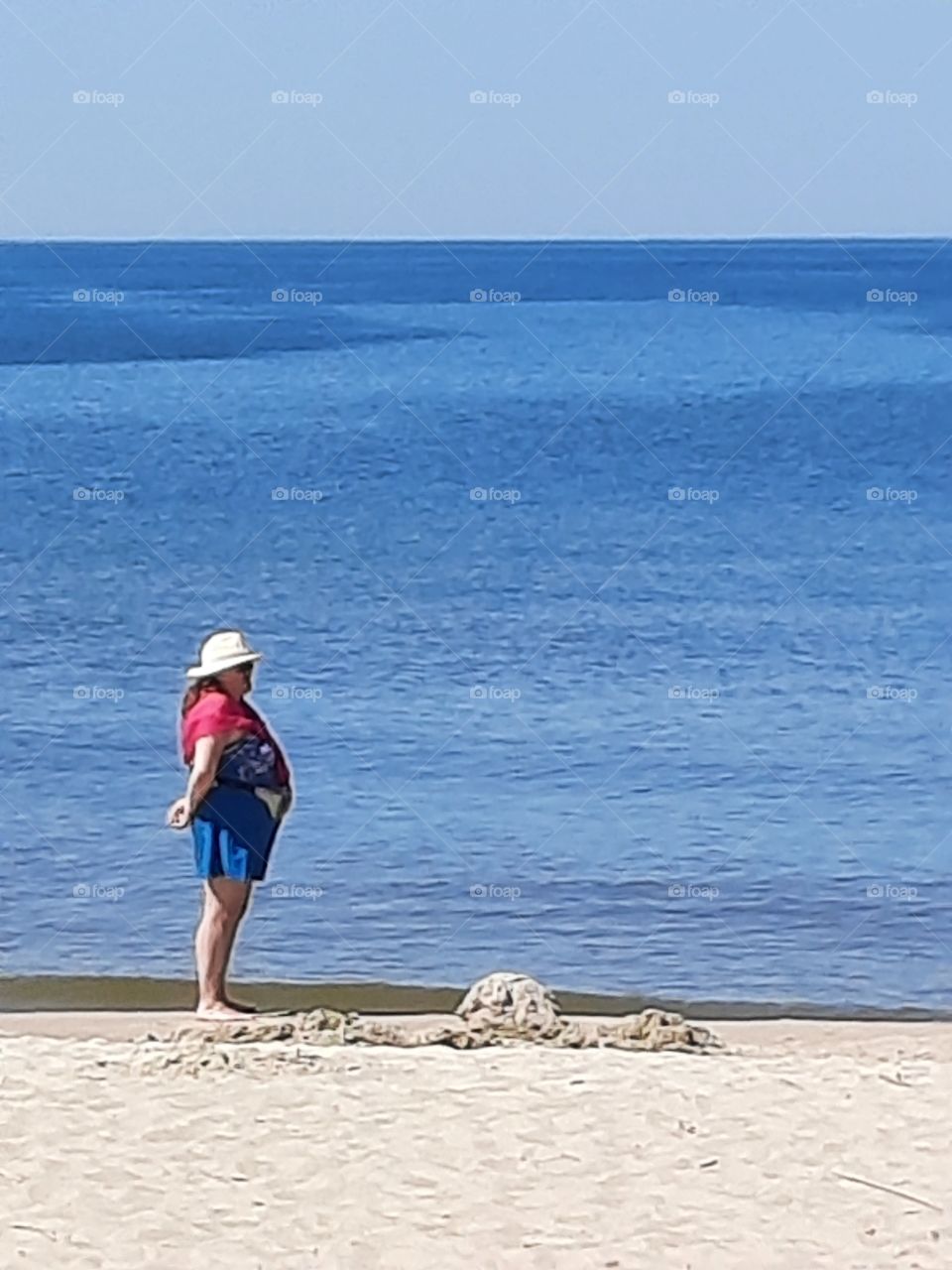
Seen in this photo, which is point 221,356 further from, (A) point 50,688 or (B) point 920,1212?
(B) point 920,1212

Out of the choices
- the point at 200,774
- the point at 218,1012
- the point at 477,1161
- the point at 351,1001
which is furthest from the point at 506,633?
the point at 477,1161

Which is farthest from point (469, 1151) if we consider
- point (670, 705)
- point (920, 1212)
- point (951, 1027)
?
point (670, 705)

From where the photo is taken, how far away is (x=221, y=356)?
34.5m

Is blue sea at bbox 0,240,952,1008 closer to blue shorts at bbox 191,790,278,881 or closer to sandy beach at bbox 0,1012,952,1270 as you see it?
blue shorts at bbox 191,790,278,881

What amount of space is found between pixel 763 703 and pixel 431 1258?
367 inches

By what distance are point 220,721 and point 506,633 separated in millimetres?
A: 10348

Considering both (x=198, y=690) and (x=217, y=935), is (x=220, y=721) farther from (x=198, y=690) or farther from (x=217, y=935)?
(x=217, y=935)

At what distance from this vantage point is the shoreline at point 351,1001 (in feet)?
25.5

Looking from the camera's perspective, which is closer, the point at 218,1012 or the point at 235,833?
the point at 235,833

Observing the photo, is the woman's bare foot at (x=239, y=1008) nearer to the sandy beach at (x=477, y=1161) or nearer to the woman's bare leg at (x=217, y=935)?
the woman's bare leg at (x=217, y=935)

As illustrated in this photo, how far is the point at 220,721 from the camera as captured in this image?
6.43 metres

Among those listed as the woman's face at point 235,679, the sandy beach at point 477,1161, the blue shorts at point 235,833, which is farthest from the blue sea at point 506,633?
the sandy beach at point 477,1161

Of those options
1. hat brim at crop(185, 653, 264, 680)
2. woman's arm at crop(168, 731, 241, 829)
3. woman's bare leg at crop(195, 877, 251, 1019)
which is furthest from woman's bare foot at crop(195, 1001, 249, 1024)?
hat brim at crop(185, 653, 264, 680)

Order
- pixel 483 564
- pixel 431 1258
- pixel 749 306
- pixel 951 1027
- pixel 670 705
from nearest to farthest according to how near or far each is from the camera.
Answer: pixel 431 1258, pixel 951 1027, pixel 670 705, pixel 483 564, pixel 749 306
